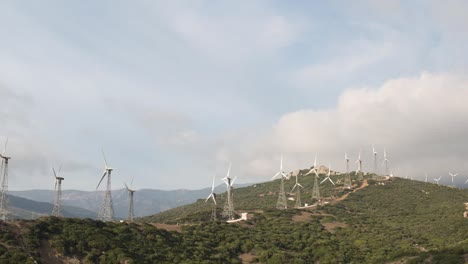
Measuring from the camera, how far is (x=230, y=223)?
107 meters

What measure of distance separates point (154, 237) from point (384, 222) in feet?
244

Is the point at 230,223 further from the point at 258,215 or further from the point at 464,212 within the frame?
the point at 464,212

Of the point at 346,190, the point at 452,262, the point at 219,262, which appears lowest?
the point at 219,262

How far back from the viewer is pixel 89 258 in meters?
65.6

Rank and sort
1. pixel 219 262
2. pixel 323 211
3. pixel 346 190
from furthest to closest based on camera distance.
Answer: pixel 346 190, pixel 323 211, pixel 219 262

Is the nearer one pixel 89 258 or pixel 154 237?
pixel 89 258

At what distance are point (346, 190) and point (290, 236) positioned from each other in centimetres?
9351

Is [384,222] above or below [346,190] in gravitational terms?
below

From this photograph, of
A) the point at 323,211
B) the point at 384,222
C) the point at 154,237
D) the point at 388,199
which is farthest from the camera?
the point at 388,199

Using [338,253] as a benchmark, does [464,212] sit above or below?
above

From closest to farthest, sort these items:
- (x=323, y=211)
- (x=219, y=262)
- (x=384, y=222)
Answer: (x=219, y=262), (x=384, y=222), (x=323, y=211)

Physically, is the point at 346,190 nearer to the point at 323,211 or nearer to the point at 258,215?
the point at 323,211

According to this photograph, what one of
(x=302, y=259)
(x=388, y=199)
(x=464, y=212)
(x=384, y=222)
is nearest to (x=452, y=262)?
(x=302, y=259)

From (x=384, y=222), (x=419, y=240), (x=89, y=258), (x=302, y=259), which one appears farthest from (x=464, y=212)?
(x=89, y=258)
